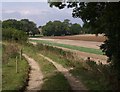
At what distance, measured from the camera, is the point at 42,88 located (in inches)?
618

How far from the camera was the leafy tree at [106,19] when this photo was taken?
583 inches

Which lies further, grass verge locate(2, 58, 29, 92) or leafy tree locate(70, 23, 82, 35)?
leafy tree locate(70, 23, 82, 35)

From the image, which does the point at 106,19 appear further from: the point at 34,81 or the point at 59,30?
the point at 59,30

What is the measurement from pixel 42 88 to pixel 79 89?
1.58 meters

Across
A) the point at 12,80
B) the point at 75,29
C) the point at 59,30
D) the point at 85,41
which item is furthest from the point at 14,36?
the point at 75,29

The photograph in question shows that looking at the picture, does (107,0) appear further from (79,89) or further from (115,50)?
(79,89)

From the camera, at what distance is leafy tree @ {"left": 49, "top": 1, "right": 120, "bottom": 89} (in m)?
14.8

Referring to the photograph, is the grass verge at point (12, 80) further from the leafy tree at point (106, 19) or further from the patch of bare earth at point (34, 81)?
the leafy tree at point (106, 19)

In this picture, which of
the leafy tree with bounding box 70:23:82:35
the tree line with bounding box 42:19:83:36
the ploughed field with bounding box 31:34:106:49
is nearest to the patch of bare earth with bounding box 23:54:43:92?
the ploughed field with bounding box 31:34:106:49

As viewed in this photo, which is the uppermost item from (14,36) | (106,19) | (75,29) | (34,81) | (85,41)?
(106,19)

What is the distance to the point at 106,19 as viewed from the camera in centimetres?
1496

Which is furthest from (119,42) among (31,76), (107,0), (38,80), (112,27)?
(31,76)

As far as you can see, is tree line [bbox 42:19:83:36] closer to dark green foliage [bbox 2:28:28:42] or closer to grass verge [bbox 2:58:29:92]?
dark green foliage [bbox 2:28:28:42]

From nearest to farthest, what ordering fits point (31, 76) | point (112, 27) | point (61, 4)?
point (112, 27)
point (61, 4)
point (31, 76)
